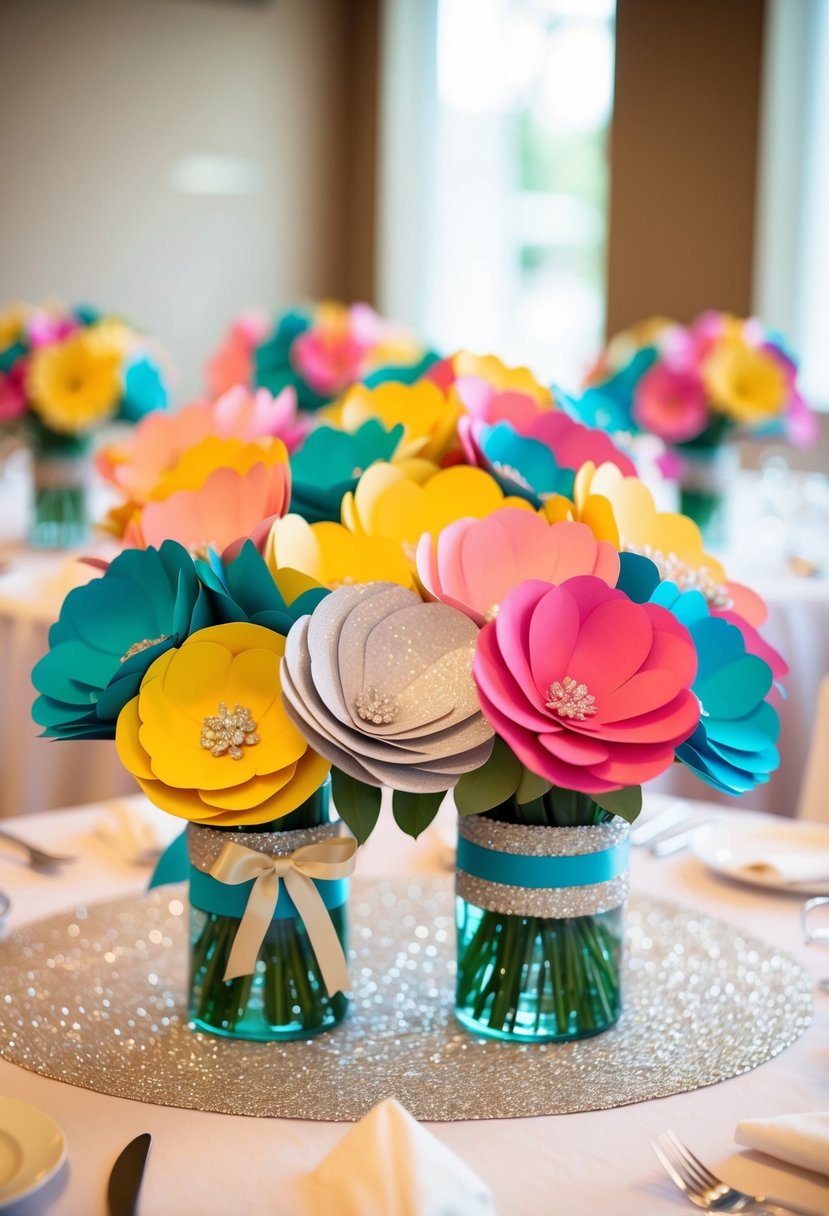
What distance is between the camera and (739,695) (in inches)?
34.1

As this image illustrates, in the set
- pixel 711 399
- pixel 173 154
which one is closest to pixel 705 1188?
pixel 711 399

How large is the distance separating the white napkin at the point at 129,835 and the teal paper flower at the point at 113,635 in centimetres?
37

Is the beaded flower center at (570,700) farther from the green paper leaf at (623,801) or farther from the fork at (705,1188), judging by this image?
the fork at (705,1188)

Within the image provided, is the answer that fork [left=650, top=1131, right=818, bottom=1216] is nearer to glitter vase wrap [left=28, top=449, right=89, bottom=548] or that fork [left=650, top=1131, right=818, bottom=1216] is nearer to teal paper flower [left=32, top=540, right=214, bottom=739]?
teal paper flower [left=32, top=540, right=214, bottom=739]

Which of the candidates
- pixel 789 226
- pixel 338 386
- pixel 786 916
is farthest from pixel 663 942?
pixel 789 226

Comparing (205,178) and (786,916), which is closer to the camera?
(786,916)

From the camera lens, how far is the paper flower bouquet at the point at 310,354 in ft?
11.4

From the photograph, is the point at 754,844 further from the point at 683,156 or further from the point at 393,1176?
the point at 683,156

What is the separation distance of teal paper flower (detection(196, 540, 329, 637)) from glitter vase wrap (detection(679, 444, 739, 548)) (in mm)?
2119

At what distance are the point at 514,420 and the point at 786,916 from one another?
0.48 meters

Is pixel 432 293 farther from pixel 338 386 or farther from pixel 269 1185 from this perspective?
pixel 269 1185

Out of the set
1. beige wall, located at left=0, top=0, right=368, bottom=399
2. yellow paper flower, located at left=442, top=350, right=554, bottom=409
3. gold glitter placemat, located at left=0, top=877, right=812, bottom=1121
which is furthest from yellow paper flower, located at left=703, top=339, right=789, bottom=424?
beige wall, located at left=0, top=0, right=368, bottom=399

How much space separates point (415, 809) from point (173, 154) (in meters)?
5.76

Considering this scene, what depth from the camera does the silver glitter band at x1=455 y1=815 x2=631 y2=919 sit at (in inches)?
34.0
